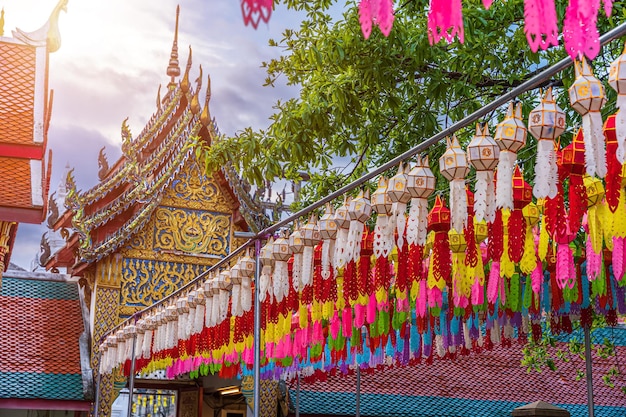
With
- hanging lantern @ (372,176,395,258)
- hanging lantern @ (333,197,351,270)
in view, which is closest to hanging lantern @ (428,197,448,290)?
hanging lantern @ (372,176,395,258)

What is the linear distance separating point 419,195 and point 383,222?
16.8 inches

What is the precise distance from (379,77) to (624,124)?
14.9 feet

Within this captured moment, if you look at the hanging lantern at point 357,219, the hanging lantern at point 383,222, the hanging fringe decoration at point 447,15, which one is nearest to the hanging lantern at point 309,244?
the hanging lantern at point 357,219

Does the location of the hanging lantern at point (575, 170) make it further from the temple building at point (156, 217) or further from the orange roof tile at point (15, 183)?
the temple building at point (156, 217)

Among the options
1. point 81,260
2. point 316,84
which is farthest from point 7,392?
point 316,84

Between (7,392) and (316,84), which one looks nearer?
(316,84)

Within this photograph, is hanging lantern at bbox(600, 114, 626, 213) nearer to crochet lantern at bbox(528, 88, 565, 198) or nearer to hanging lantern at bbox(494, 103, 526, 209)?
crochet lantern at bbox(528, 88, 565, 198)

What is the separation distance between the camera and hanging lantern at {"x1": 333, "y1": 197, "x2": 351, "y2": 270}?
5641 millimetres

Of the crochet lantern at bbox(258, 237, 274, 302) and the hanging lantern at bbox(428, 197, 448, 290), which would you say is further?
the crochet lantern at bbox(258, 237, 274, 302)

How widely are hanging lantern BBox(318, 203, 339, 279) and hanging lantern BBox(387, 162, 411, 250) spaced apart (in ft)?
2.67

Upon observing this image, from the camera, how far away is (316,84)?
8.64 m

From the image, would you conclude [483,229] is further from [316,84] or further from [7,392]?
[7,392]

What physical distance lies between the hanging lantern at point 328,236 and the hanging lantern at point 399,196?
81cm

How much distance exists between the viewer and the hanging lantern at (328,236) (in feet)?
19.2
